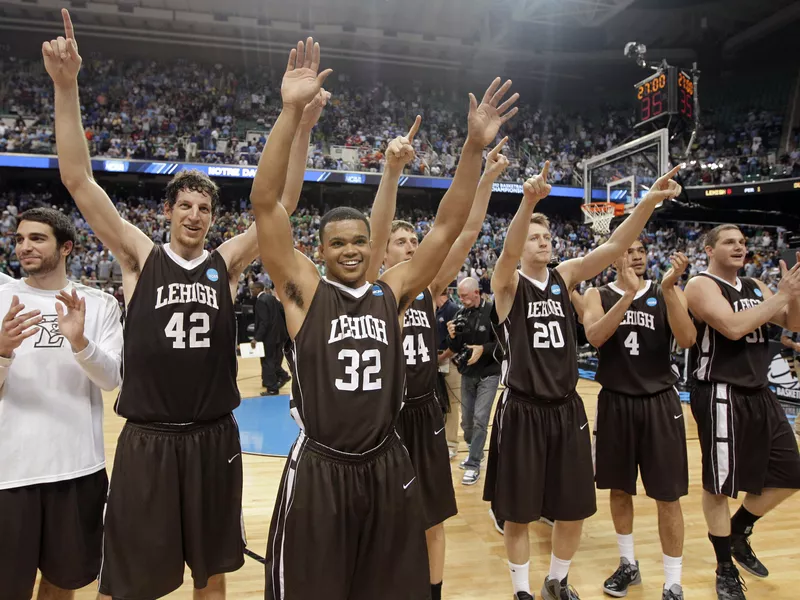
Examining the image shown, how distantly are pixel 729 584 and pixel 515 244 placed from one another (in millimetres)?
2463

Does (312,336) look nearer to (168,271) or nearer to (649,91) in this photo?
(168,271)

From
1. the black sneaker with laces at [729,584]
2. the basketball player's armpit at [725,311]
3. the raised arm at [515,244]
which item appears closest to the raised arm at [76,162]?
the raised arm at [515,244]

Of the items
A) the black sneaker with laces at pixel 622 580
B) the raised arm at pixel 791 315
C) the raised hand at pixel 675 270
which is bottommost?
the black sneaker with laces at pixel 622 580

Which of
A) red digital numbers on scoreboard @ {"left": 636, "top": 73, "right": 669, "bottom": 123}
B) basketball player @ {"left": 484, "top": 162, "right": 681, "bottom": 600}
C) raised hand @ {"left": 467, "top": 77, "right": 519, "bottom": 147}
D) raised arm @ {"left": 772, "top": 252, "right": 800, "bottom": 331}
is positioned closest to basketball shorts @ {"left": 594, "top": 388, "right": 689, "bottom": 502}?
basketball player @ {"left": 484, "top": 162, "right": 681, "bottom": 600}

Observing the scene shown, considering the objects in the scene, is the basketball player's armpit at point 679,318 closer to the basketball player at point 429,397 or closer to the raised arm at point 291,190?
the basketball player at point 429,397

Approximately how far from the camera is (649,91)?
1337 cm

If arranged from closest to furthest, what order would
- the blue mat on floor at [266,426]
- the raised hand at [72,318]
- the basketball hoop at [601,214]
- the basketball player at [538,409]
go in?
the raised hand at [72,318] → the basketball player at [538,409] → the blue mat on floor at [266,426] → the basketball hoop at [601,214]

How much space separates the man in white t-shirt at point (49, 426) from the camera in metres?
2.44

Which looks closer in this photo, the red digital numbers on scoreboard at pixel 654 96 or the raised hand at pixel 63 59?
the raised hand at pixel 63 59

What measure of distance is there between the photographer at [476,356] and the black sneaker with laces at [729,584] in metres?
2.67

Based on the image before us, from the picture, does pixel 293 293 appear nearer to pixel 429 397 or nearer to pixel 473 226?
pixel 429 397

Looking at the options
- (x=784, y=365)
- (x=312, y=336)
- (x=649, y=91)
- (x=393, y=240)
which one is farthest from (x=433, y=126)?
(x=312, y=336)

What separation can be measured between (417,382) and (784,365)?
7379mm

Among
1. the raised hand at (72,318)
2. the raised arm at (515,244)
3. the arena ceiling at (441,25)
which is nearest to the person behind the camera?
the raised hand at (72,318)
